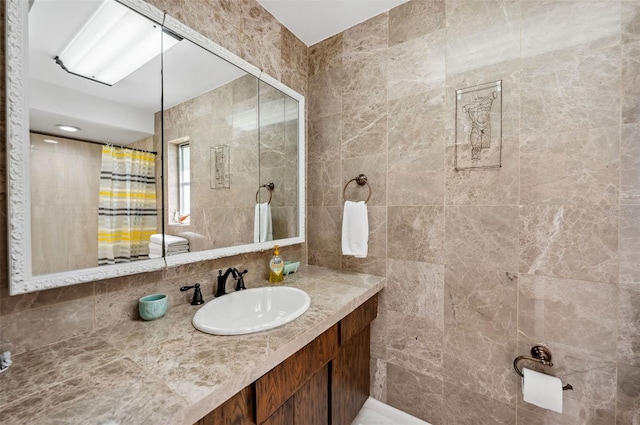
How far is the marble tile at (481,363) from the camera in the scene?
1.25 m

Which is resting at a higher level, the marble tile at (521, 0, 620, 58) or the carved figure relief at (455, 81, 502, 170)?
the marble tile at (521, 0, 620, 58)

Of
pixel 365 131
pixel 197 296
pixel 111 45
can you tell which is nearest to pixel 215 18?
pixel 111 45

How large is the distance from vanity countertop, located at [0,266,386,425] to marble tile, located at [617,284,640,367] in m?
1.21

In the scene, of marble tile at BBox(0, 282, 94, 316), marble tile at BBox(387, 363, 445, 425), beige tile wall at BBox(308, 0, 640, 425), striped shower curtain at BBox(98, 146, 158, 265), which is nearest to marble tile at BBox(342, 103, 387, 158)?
beige tile wall at BBox(308, 0, 640, 425)

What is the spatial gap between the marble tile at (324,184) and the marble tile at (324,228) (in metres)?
0.05

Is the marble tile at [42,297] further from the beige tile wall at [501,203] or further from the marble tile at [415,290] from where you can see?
the marble tile at [415,290]

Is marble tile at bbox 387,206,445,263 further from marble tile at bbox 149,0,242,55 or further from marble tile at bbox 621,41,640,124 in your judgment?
marble tile at bbox 149,0,242,55

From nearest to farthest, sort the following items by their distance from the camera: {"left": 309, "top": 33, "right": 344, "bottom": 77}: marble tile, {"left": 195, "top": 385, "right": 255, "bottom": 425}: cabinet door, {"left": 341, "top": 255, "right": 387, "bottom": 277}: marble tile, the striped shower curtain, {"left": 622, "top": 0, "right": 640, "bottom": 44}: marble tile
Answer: {"left": 195, "top": 385, "right": 255, "bottom": 425}: cabinet door, the striped shower curtain, {"left": 622, "top": 0, "right": 640, "bottom": 44}: marble tile, {"left": 341, "top": 255, "right": 387, "bottom": 277}: marble tile, {"left": 309, "top": 33, "right": 344, "bottom": 77}: marble tile

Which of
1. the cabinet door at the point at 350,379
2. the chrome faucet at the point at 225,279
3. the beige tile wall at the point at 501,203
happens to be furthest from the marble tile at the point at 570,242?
the chrome faucet at the point at 225,279

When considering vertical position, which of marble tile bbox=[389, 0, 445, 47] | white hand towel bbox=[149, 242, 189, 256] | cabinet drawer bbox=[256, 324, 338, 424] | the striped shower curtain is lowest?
cabinet drawer bbox=[256, 324, 338, 424]

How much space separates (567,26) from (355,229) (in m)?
1.37

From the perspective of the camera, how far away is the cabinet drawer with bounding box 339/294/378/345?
1264mm

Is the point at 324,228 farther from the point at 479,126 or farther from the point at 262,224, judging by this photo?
the point at 479,126

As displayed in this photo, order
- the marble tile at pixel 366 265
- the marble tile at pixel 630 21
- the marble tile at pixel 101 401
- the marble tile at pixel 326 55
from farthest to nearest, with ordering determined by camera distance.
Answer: the marble tile at pixel 326 55 → the marble tile at pixel 366 265 → the marble tile at pixel 630 21 → the marble tile at pixel 101 401
